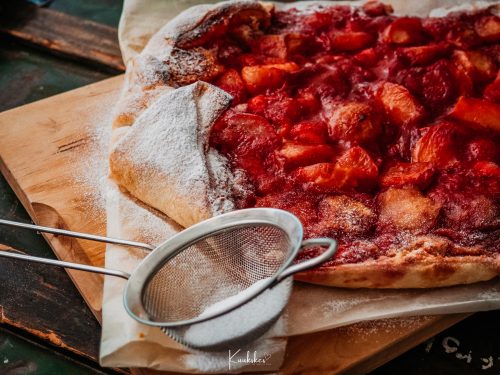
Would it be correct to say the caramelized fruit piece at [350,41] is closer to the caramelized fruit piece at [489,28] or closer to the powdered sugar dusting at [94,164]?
the caramelized fruit piece at [489,28]

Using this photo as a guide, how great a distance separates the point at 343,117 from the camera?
7.23ft

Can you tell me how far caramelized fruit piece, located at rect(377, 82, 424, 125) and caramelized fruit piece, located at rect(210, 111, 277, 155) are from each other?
48 centimetres

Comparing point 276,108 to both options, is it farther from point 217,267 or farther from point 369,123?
point 217,267

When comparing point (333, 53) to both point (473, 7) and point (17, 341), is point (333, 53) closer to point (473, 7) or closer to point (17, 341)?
point (473, 7)

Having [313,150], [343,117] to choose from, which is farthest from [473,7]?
[313,150]

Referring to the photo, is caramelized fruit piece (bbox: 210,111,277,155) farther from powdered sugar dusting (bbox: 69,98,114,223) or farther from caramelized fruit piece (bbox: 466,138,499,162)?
caramelized fruit piece (bbox: 466,138,499,162)

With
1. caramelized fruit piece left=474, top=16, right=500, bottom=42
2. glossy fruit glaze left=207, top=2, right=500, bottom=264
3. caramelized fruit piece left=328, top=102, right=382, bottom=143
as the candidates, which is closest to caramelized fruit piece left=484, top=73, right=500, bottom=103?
glossy fruit glaze left=207, top=2, right=500, bottom=264

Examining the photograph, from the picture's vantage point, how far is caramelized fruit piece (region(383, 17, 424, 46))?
267 cm

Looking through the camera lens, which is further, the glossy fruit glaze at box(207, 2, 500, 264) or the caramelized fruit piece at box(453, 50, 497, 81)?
the caramelized fruit piece at box(453, 50, 497, 81)

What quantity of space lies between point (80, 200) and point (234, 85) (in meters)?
0.77

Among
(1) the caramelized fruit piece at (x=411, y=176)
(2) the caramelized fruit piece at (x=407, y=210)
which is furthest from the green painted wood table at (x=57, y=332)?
(1) the caramelized fruit piece at (x=411, y=176)

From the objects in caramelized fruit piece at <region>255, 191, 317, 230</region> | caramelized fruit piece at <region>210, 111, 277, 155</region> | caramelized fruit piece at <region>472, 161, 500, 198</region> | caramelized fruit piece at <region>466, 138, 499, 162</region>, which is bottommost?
caramelized fruit piece at <region>255, 191, 317, 230</region>

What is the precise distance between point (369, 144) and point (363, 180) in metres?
0.22

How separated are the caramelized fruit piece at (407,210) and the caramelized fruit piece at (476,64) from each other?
0.82 meters
